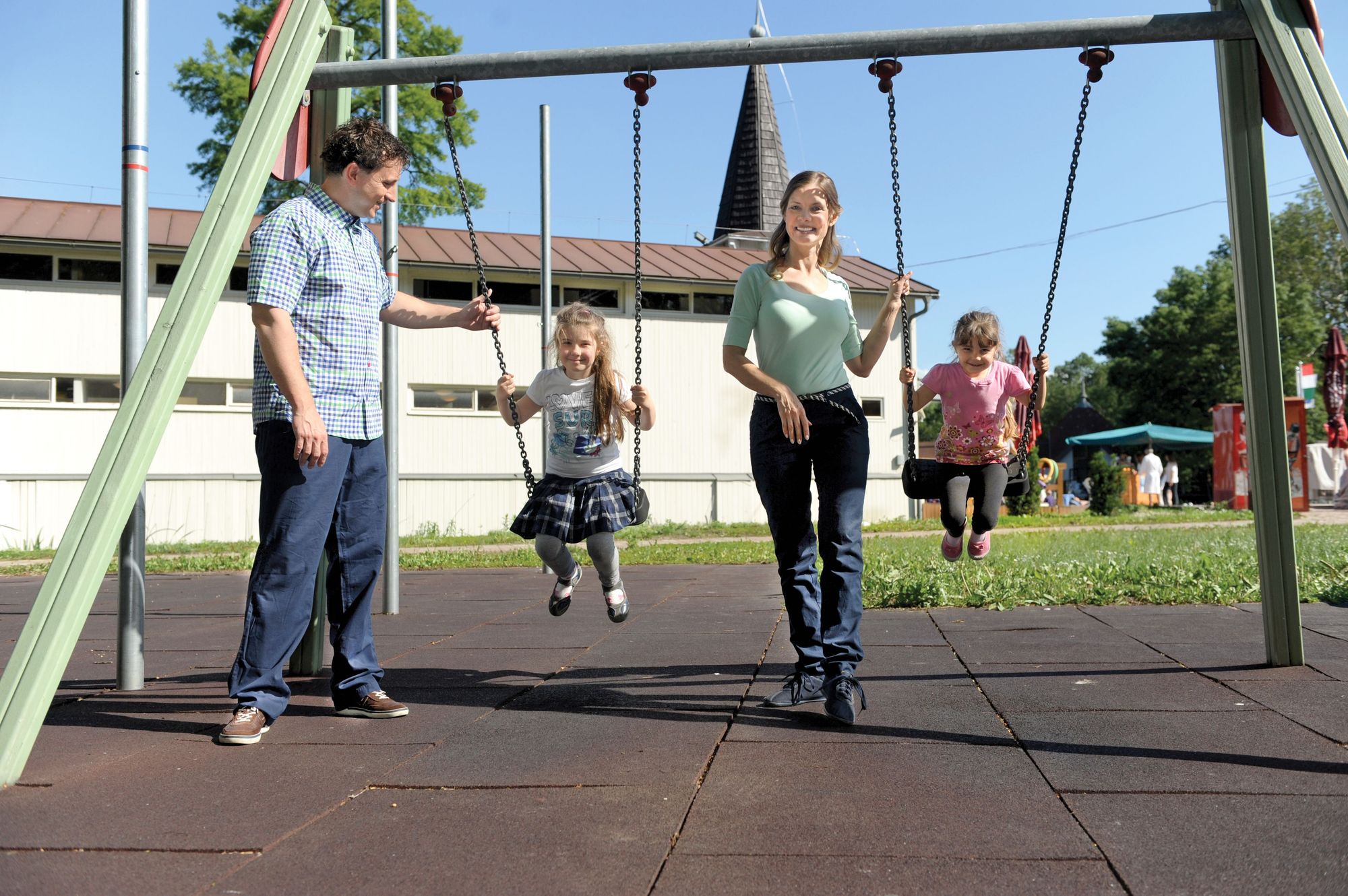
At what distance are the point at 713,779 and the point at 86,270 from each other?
19860mm

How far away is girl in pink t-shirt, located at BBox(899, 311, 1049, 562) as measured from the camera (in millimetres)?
5562

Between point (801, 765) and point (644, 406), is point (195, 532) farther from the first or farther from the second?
point (801, 765)

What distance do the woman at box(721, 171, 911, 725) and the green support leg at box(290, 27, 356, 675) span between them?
77.8 inches

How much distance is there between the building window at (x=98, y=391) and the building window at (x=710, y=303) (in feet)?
36.2

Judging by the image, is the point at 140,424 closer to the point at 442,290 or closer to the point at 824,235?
Answer: the point at 824,235

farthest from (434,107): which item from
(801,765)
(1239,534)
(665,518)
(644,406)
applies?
(801,765)

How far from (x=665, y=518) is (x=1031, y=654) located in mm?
17083

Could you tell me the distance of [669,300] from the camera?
76.1 ft

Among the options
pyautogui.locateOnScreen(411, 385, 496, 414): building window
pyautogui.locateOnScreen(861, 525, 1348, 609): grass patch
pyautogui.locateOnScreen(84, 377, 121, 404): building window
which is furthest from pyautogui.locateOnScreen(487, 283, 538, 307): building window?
pyautogui.locateOnScreen(861, 525, 1348, 609): grass patch

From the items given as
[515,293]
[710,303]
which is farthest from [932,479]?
[710,303]

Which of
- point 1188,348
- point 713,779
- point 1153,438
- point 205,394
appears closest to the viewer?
point 713,779

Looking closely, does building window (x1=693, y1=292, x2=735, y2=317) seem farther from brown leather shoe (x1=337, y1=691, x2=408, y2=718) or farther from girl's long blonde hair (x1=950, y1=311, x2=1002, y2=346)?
brown leather shoe (x1=337, y1=691, x2=408, y2=718)

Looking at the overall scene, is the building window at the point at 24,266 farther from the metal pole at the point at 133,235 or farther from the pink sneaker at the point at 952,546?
the pink sneaker at the point at 952,546

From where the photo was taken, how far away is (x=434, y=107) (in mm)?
23828
